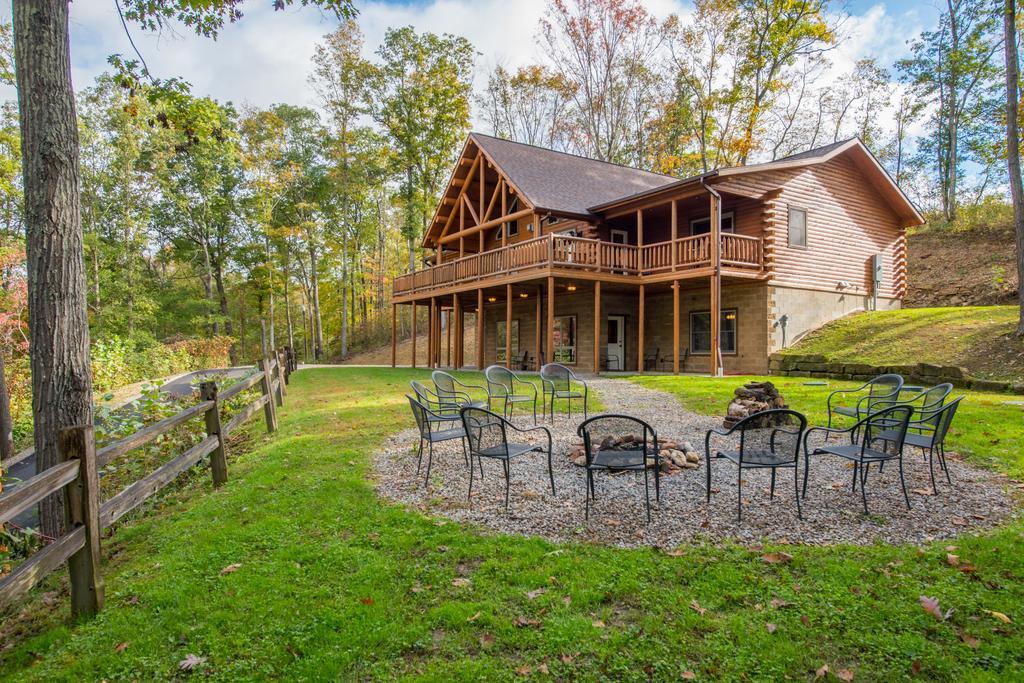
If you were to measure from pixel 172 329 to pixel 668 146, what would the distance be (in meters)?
32.7

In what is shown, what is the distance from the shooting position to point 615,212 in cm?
1714

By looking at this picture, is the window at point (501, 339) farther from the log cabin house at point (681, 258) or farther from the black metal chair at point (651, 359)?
the black metal chair at point (651, 359)

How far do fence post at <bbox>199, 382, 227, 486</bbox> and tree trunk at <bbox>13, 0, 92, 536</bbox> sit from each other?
143 centimetres

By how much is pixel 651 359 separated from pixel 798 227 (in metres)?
6.21

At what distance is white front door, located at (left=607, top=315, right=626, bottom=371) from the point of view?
62.1ft

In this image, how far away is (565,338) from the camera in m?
19.9

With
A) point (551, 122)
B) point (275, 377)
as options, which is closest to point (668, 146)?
point (551, 122)

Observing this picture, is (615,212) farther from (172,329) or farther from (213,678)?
(172,329)

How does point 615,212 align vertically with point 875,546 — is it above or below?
above

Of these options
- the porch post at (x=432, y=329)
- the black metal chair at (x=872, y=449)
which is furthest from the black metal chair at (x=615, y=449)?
the porch post at (x=432, y=329)

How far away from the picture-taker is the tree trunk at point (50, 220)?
407 centimetres

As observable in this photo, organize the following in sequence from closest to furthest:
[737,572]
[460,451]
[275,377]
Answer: [737,572]
[460,451]
[275,377]

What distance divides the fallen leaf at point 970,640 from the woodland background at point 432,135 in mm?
26181

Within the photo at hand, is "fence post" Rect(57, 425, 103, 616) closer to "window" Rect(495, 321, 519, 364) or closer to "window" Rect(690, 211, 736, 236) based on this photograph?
"window" Rect(690, 211, 736, 236)
